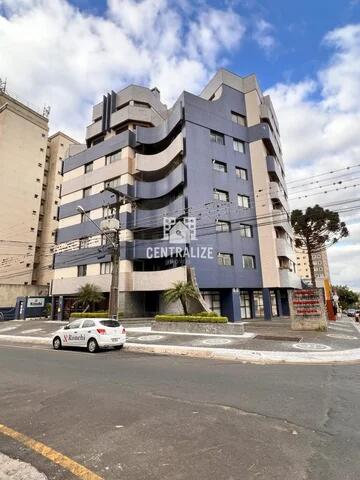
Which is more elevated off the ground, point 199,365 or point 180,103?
point 180,103

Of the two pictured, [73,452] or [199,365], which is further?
[199,365]

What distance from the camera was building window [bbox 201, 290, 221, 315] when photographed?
28.2 m

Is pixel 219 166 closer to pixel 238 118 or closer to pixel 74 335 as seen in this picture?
pixel 238 118

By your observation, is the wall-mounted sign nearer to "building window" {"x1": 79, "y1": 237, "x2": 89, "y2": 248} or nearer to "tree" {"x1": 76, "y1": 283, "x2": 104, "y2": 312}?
"building window" {"x1": 79, "y1": 237, "x2": 89, "y2": 248}

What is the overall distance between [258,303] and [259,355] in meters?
21.8

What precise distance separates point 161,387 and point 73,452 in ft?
11.5

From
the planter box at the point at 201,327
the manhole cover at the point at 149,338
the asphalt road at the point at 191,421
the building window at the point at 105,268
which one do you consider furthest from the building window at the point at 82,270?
the asphalt road at the point at 191,421

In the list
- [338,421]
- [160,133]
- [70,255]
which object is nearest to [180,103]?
[160,133]

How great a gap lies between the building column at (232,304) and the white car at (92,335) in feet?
49.3

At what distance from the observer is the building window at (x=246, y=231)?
30222mm

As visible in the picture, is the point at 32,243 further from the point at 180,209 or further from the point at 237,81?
the point at 237,81

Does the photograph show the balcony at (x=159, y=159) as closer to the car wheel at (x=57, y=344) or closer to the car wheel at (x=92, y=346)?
the car wheel at (x=57, y=344)

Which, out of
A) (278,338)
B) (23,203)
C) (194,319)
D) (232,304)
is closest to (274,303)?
(232,304)

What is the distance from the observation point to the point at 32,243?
50531mm
